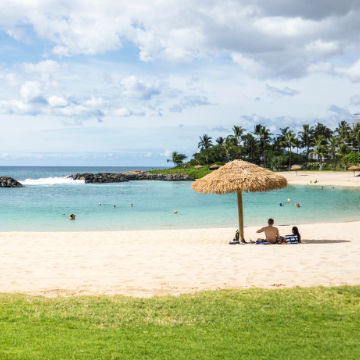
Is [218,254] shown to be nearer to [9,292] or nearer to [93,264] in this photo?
[93,264]

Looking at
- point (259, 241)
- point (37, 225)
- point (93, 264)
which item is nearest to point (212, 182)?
point (259, 241)

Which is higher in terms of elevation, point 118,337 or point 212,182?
point 212,182

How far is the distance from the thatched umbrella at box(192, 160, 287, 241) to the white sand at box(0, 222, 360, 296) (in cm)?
211

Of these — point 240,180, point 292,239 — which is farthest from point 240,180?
point 292,239

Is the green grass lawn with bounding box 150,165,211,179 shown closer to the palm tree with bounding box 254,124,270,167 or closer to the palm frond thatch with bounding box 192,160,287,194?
the palm tree with bounding box 254,124,270,167

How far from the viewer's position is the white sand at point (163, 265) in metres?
8.51

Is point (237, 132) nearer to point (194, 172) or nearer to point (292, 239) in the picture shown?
point (194, 172)

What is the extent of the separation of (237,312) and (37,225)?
18.4 meters

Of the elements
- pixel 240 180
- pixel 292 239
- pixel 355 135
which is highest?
pixel 355 135

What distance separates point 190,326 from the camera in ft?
18.9

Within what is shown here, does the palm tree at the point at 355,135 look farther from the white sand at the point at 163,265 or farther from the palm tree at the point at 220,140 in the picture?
the white sand at the point at 163,265

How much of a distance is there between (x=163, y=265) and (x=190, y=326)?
4.87m

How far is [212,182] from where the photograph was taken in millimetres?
15141

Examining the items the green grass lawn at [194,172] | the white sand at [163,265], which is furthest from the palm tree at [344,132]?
the white sand at [163,265]
